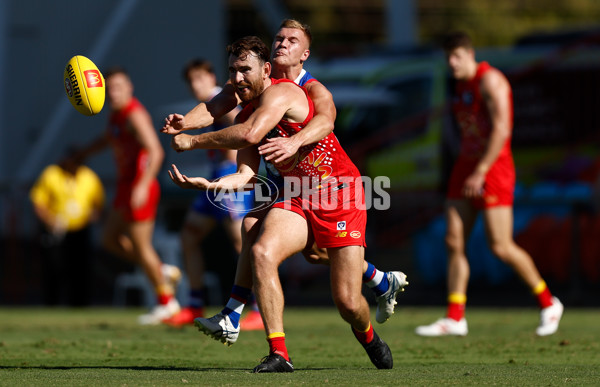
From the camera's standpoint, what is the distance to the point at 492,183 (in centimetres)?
1016

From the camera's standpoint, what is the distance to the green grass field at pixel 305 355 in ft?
22.1

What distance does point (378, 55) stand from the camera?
72.1ft

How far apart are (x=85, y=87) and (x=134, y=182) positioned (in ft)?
14.3

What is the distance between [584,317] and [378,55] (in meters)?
10.0

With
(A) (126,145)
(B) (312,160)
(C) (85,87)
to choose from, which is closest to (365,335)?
(B) (312,160)

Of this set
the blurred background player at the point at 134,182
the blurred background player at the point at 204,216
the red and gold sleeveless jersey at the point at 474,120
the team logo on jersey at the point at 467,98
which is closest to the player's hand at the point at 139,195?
the blurred background player at the point at 134,182

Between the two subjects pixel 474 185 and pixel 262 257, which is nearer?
pixel 262 257

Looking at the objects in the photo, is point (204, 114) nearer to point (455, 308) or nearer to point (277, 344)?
point (277, 344)

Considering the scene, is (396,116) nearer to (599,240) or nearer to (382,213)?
(382,213)

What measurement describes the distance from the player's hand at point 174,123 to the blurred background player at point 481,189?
3592 millimetres

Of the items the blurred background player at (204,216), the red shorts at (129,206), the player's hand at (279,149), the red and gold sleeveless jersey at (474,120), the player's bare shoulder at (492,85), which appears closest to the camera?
the player's hand at (279,149)

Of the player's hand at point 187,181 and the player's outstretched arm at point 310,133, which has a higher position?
the player's outstretched arm at point 310,133

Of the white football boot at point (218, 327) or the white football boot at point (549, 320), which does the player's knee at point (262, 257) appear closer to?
the white football boot at point (218, 327)

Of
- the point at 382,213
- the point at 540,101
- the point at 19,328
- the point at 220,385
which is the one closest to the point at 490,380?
the point at 220,385
